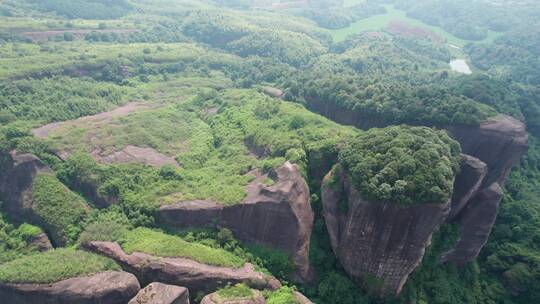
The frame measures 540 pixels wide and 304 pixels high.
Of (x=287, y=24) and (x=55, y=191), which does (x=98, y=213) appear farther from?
(x=287, y=24)

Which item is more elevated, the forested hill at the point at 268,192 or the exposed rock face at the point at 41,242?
the forested hill at the point at 268,192

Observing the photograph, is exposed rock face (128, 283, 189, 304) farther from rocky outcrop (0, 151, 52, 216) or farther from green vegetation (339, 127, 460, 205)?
rocky outcrop (0, 151, 52, 216)

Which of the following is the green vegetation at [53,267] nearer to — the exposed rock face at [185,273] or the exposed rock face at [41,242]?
the exposed rock face at [185,273]

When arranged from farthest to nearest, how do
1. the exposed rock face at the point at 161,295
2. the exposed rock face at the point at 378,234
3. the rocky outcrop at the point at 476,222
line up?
1. the rocky outcrop at the point at 476,222
2. the exposed rock face at the point at 378,234
3. the exposed rock face at the point at 161,295

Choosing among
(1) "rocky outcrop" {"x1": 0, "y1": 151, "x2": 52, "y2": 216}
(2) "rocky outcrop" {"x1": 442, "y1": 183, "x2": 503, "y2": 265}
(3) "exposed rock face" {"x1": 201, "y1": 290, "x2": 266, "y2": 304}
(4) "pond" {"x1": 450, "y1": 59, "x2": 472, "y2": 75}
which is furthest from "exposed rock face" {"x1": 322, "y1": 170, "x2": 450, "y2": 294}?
(4) "pond" {"x1": 450, "y1": 59, "x2": 472, "y2": 75}

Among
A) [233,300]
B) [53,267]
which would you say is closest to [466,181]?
[233,300]

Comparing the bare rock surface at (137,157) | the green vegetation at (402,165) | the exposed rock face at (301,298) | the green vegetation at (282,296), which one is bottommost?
the exposed rock face at (301,298)

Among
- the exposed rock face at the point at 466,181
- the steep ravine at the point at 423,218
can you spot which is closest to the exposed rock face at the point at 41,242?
the steep ravine at the point at 423,218

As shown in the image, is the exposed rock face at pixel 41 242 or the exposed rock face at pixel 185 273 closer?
the exposed rock face at pixel 185 273
